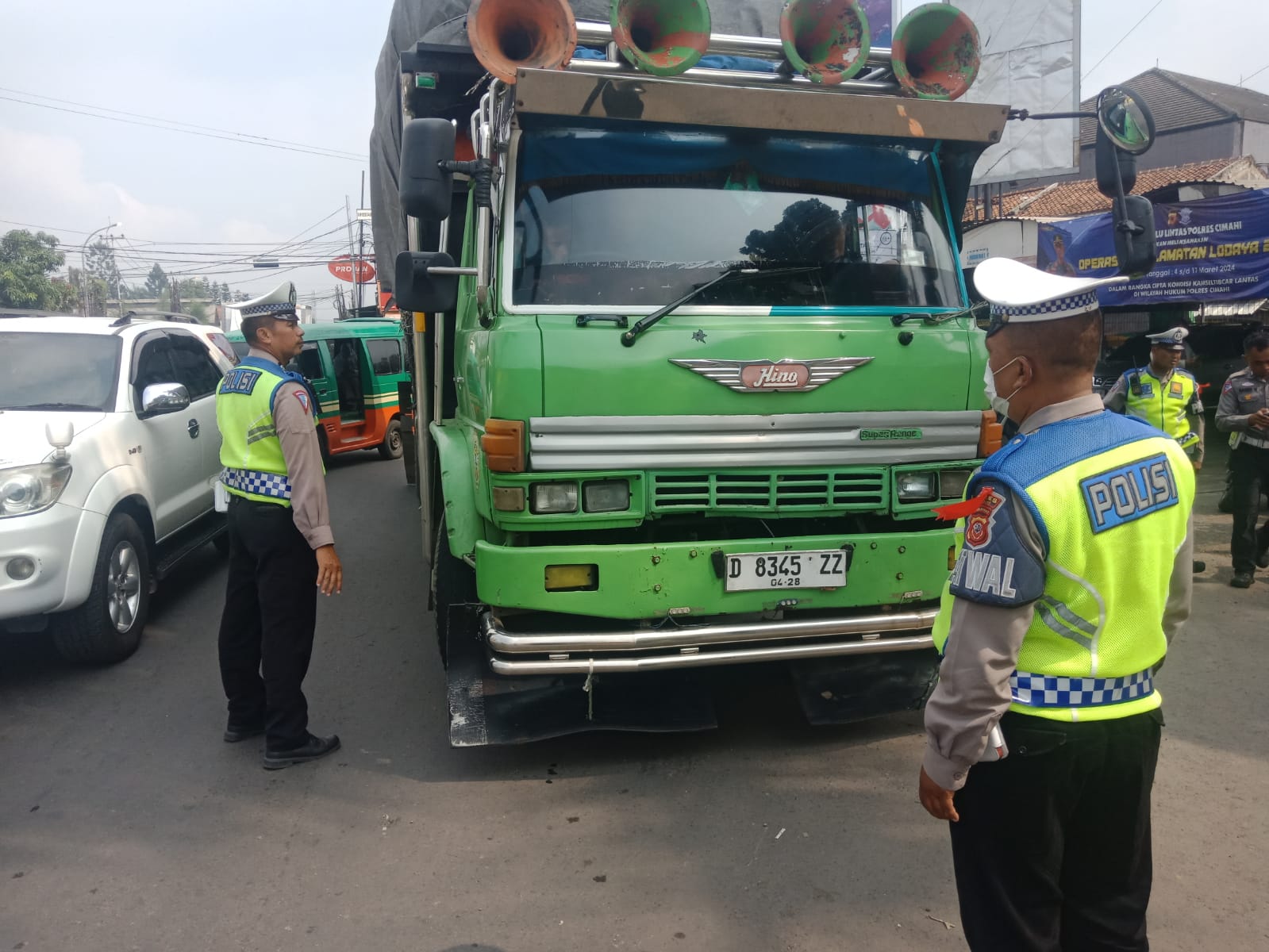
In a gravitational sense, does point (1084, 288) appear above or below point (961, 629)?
above

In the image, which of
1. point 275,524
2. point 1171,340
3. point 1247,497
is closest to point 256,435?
point 275,524

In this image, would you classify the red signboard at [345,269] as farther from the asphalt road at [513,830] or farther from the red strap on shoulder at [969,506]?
the red strap on shoulder at [969,506]

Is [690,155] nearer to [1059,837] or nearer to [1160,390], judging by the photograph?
[1059,837]

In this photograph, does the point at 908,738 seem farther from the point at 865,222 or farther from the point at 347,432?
the point at 347,432

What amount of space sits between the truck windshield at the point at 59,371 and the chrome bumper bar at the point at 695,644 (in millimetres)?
3463

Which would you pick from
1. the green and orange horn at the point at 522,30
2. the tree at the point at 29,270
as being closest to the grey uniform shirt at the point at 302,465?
the green and orange horn at the point at 522,30

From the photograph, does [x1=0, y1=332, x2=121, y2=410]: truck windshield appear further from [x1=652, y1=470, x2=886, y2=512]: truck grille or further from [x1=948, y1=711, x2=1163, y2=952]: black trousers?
[x1=948, y1=711, x2=1163, y2=952]: black trousers

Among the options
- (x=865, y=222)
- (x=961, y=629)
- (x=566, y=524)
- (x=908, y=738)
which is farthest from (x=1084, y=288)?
(x=908, y=738)

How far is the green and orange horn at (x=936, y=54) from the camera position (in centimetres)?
397

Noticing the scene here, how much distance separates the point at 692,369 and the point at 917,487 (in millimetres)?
1106

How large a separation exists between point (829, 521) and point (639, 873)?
5.31 ft

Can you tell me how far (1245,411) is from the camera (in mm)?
6441

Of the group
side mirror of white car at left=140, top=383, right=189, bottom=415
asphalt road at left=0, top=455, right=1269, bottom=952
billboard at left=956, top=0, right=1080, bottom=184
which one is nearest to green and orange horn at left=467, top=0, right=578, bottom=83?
asphalt road at left=0, top=455, right=1269, bottom=952

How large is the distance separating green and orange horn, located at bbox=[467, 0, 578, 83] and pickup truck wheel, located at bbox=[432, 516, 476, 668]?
1.88m
